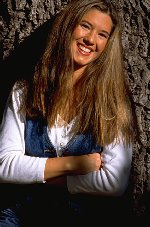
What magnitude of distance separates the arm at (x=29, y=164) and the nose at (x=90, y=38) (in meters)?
0.62

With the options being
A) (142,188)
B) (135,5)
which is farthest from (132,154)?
(135,5)

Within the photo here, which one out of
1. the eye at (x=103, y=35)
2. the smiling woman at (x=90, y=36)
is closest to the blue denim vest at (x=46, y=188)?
the smiling woman at (x=90, y=36)

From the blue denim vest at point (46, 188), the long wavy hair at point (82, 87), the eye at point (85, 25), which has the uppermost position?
the eye at point (85, 25)

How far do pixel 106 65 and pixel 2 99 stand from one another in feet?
2.49

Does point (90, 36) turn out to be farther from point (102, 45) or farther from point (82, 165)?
point (82, 165)

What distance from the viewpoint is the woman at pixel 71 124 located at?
2629 millimetres

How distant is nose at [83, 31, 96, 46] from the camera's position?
2715 mm

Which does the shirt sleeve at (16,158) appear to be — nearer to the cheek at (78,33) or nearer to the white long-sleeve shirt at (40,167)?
the white long-sleeve shirt at (40,167)

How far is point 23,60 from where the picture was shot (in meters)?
3.11

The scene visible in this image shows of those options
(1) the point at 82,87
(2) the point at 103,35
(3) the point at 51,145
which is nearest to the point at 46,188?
(3) the point at 51,145

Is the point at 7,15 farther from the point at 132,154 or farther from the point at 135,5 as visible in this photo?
the point at 132,154

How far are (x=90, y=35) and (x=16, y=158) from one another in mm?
790

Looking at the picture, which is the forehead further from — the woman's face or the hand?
the hand

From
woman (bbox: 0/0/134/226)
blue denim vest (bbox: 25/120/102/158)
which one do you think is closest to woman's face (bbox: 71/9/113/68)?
woman (bbox: 0/0/134/226)
